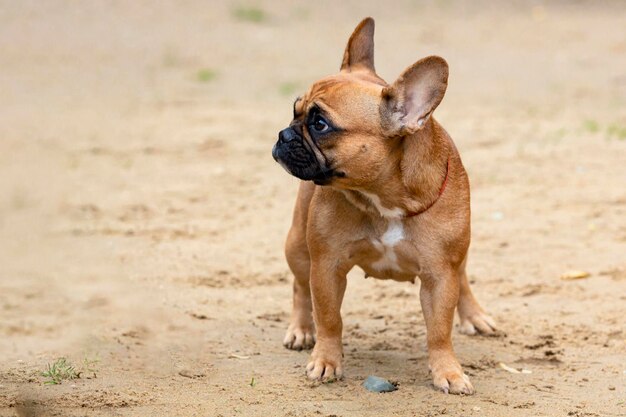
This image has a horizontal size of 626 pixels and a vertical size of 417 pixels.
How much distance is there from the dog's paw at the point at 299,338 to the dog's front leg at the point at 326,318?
1.61 feet

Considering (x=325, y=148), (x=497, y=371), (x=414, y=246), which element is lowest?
(x=497, y=371)

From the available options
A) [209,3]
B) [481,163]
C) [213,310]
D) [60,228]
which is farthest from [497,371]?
[209,3]

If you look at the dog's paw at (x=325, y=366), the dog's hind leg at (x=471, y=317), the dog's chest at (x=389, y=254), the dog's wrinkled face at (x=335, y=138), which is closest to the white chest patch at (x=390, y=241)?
the dog's chest at (x=389, y=254)

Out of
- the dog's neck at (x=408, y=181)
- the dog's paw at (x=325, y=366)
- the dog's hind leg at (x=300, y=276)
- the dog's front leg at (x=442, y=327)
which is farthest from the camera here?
the dog's hind leg at (x=300, y=276)

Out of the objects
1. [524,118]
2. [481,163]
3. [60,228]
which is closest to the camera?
[60,228]

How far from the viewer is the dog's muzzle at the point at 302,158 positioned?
16.7ft

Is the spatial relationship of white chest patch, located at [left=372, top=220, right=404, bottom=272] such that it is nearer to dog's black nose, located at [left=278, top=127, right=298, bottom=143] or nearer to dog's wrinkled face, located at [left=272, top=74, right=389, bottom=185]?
dog's wrinkled face, located at [left=272, top=74, right=389, bottom=185]

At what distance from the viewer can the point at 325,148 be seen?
511cm

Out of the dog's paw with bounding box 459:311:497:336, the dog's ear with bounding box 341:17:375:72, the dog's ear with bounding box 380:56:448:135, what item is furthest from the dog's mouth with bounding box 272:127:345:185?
the dog's paw with bounding box 459:311:497:336

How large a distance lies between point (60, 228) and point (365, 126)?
336cm

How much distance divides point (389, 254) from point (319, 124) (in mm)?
757

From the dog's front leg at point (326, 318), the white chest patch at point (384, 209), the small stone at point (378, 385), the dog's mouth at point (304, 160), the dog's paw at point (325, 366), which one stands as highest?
the dog's mouth at point (304, 160)

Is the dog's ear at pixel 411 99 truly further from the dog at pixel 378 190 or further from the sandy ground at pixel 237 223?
the sandy ground at pixel 237 223

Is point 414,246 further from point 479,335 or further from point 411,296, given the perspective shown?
point 411,296
